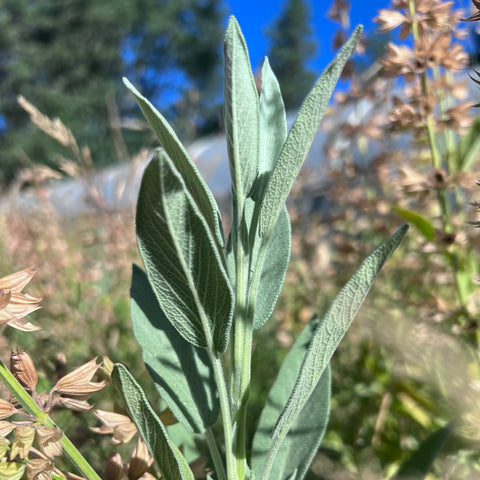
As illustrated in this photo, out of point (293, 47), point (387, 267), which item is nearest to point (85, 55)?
point (293, 47)

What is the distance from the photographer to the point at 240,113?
35cm

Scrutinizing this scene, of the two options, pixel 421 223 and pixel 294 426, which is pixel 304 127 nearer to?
pixel 294 426

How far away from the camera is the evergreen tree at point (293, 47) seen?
23.6 metres

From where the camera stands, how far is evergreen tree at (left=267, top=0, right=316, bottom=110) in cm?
2361

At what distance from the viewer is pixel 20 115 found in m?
14.7

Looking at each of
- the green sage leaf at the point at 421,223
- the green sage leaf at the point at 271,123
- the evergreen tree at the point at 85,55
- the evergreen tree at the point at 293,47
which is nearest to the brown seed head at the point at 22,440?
the green sage leaf at the point at 271,123

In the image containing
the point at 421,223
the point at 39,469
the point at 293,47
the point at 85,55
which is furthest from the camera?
the point at 293,47

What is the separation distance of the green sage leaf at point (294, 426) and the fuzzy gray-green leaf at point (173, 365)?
0.06 meters

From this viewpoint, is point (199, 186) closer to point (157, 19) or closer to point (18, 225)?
point (18, 225)

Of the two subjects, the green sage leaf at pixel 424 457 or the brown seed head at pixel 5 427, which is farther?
the green sage leaf at pixel 424 457

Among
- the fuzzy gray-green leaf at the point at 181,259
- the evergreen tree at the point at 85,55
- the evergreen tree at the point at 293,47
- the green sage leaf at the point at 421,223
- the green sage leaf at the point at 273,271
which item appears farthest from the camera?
the evergreen tree at the point at 293,47

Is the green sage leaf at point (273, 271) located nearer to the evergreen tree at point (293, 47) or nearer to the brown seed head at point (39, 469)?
the brown seed head at point (39, 469)

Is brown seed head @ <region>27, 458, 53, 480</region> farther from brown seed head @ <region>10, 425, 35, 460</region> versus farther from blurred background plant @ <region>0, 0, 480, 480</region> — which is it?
blurred background plant @ <region>0, 0, 480, 480</region>

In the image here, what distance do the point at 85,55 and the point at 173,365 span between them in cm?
1792
